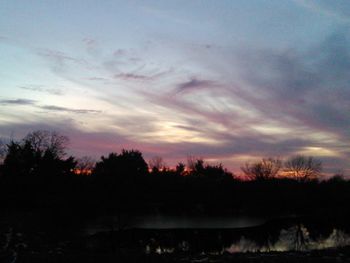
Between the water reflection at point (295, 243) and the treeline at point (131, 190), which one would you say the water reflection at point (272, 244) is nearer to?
the water reflection at point (295, 243)

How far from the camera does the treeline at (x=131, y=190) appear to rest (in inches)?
2212

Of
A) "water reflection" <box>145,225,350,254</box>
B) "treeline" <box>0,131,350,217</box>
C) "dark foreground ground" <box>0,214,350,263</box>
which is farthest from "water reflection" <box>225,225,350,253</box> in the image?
"treeline" <box>0,131,350,217</box>

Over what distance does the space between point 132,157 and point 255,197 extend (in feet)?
78.5

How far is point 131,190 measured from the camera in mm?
68250

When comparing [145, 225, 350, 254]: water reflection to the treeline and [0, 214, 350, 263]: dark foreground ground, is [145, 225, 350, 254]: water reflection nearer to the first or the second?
[0, 214, 350, 263]: dark foreground ground

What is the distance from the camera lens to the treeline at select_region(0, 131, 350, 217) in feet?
184

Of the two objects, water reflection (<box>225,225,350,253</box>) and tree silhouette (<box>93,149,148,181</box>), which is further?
tree silhouette (<box>93,149,148,181</box>)

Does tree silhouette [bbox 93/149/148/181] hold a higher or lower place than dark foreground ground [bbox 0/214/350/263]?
higher

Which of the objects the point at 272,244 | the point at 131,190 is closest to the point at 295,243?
the point at 272,244

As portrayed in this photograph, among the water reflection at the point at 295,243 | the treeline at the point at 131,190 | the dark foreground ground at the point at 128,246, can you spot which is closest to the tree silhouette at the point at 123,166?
the treeline at the point at 131,190

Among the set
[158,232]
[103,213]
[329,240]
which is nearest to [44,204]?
[103,213]

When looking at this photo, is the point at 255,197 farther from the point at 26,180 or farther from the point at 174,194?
the point at 26,180

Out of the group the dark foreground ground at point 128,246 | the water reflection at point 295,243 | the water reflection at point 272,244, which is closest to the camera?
the dark foreground ground at point 128,246

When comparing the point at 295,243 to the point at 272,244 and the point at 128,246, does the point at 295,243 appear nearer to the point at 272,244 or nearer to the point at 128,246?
the point at 272,244
